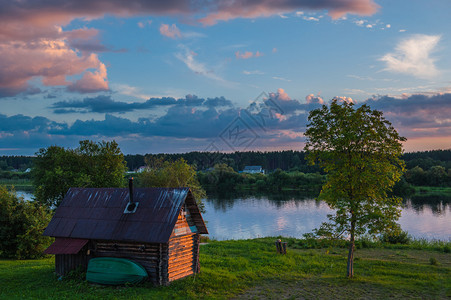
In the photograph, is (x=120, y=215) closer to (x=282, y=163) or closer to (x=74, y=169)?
(x=74, y=169)

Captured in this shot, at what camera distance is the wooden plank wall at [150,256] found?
18.3m

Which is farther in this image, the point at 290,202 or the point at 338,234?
the point at 290,202

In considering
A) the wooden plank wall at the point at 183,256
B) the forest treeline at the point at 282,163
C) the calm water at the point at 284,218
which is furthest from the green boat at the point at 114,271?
the forest treeline at the point at 282,163

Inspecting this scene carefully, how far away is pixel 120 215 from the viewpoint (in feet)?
66.0

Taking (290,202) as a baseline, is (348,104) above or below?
above

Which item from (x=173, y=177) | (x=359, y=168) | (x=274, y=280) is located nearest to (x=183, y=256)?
(x=274, y=280)

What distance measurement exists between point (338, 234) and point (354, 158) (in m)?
4.77

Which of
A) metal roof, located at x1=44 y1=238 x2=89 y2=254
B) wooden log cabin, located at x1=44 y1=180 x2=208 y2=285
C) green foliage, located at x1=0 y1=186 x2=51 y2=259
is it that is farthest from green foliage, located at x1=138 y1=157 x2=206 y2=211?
metal roof, located at x1=44 y1=238 x2=89 y2=254

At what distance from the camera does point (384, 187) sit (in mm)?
20516

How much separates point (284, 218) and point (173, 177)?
22.0 m

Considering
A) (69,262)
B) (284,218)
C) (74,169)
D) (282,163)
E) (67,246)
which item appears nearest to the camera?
(67,246)

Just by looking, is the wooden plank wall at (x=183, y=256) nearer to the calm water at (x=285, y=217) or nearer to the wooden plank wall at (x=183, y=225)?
the wooden plank wall at (x=183, y=225)

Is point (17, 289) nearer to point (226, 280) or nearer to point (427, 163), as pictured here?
point (226, 280)

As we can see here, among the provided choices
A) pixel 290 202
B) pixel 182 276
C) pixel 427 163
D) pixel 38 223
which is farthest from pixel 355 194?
pixel 427 163
